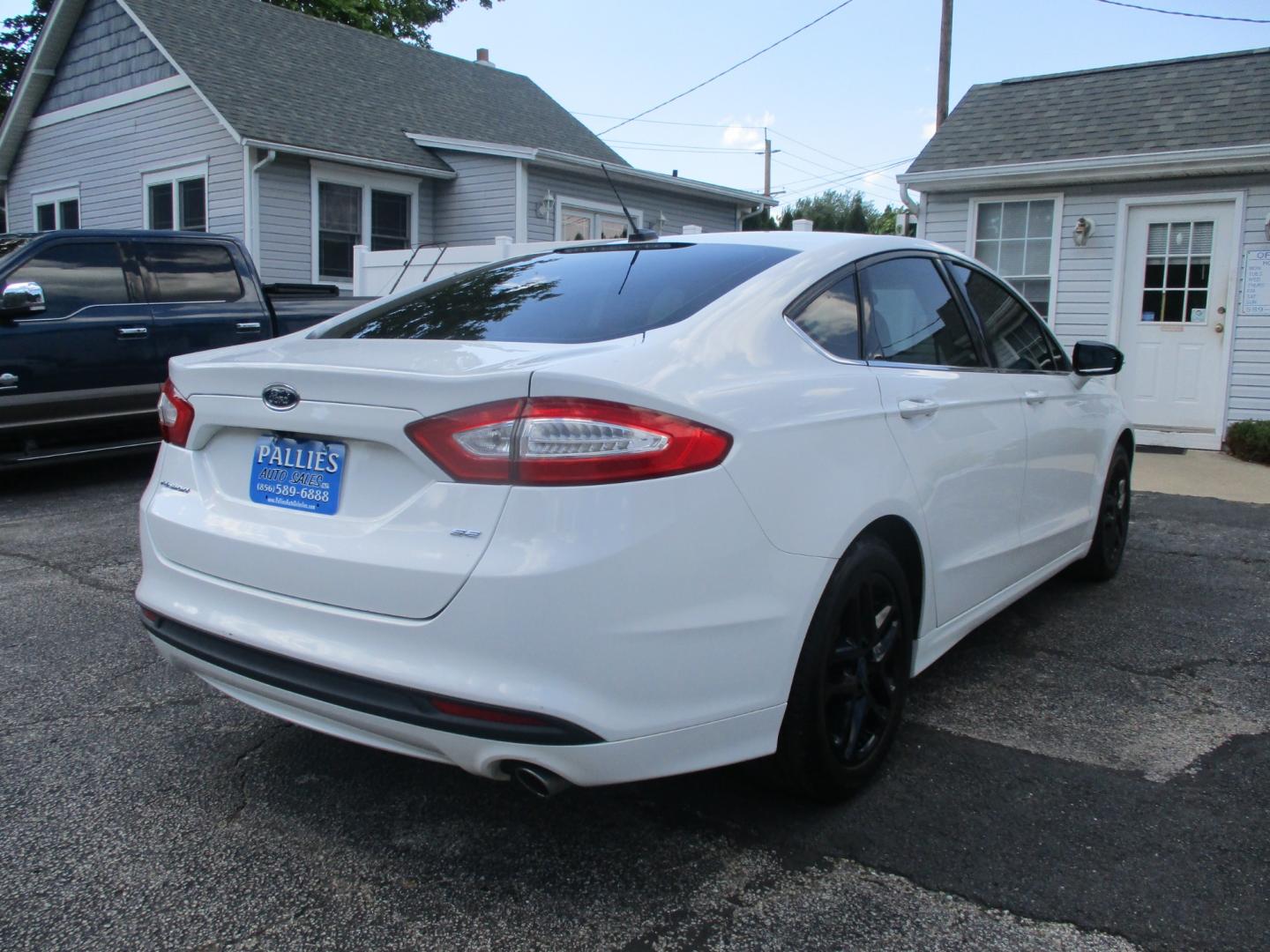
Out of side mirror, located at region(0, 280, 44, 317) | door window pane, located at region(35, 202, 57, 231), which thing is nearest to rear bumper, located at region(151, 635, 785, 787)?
side mirror, located at region(0, 280, 44, 317)

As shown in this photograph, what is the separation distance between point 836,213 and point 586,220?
44985 mm

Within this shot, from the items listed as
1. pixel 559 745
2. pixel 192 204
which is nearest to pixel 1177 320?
pixel 559 745

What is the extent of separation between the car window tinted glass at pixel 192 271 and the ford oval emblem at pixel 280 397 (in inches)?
238

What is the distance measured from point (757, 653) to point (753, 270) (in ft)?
3.69

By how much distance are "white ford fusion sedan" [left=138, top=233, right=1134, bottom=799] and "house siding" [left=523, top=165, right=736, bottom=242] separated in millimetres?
13138

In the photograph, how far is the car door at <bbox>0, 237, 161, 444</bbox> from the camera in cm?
712

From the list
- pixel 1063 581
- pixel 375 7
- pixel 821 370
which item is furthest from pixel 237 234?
pixel 375 7

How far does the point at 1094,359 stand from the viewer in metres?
4.59

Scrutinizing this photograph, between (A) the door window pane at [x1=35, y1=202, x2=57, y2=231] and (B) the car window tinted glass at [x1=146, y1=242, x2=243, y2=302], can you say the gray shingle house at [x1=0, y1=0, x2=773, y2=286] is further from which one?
(B) the car window tinted glass at [x1=146, y1=242, x2=243, y2=302]

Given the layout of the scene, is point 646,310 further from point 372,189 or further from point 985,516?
point 372,189

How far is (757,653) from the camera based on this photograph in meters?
2.45

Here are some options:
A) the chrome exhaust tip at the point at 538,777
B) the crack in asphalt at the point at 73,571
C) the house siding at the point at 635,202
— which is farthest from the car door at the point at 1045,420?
the house siding at the point at 635,202

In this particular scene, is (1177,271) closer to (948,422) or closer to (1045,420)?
(1045,420)

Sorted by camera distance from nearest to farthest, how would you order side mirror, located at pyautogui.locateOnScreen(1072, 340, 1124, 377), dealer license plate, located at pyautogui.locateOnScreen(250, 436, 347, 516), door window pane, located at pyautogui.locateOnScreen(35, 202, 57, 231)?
dealer license plate, located at pyautogui.locateOnScreen(250, 436, 347, 516), side mirror, located at pyautogui.locateOnScreen(1072, 340, 1124, 377), door window pane, located at pyautogui.locateOnScreen(35, 202, 57, 231)
